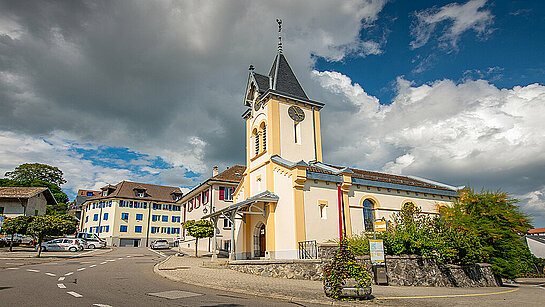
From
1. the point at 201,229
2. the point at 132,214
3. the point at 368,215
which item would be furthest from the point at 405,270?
the point at 132,214

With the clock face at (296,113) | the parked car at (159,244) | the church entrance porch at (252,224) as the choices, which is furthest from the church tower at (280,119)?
the parked car at (159,244)

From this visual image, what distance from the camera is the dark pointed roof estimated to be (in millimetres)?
25172

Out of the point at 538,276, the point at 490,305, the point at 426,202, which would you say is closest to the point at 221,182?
the point at 426,202

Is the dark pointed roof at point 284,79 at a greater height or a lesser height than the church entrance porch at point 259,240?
greater

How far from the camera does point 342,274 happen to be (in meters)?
9.35

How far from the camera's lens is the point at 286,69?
89.4 ft

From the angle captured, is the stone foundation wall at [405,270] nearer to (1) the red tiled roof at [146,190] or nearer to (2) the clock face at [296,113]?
(2) the clock face at [296,113]

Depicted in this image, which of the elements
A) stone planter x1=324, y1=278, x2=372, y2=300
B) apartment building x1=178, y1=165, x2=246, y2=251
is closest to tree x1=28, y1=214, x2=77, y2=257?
apartment building x1=178, y1=165, x2=246, y2=251

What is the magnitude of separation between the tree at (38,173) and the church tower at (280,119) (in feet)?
191

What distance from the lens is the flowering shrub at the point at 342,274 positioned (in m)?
9.25

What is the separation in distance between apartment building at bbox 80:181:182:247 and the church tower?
122 feet

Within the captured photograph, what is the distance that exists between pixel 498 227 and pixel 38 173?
7495 centimetres

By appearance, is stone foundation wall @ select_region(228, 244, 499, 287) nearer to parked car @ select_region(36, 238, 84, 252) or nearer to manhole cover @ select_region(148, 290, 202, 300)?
manhole cover @ select_region(148, 290, 202, 300)

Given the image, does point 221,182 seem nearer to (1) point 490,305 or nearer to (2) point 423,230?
(2) point 423,230
